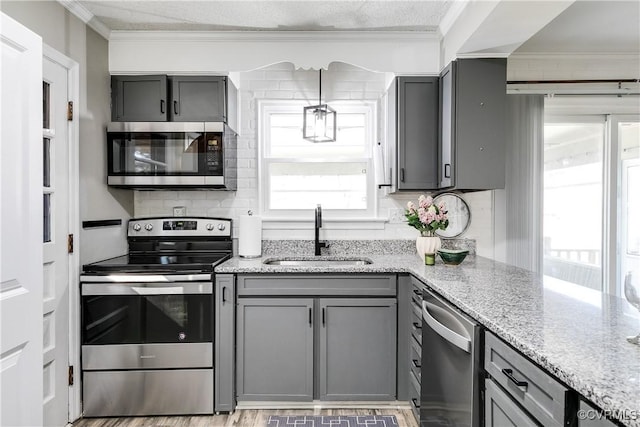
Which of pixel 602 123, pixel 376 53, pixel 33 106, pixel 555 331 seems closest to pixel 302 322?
pixel 555 331

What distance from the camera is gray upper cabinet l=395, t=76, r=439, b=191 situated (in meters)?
2.66

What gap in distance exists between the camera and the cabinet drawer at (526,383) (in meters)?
0.96

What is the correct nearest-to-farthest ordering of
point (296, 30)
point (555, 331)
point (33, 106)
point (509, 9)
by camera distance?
point (555, 331) < point (33, 106) < point (509, 9) < point (296, 30)

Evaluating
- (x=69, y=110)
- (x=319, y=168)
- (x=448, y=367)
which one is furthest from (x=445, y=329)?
(x=69, y=110)

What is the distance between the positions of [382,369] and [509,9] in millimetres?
2091

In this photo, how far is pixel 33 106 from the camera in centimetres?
146

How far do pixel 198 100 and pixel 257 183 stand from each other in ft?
2.48

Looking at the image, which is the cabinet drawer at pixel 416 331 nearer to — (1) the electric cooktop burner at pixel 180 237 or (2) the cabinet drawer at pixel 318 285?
(2) the cabinet drawer at pixel 318 285

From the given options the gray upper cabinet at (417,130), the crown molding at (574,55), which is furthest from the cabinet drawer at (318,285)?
the crown molding at (574,55)

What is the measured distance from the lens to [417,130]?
8.73 ft

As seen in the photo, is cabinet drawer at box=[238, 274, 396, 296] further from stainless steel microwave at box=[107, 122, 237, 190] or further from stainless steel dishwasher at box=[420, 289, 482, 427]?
Result: stainless steel microwave at box=[107, 122, 237, 190]

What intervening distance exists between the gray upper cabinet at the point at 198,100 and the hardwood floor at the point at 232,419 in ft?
6.32

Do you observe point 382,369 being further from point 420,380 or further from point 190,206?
point 190,206

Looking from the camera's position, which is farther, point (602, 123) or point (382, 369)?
point (602, 123)
